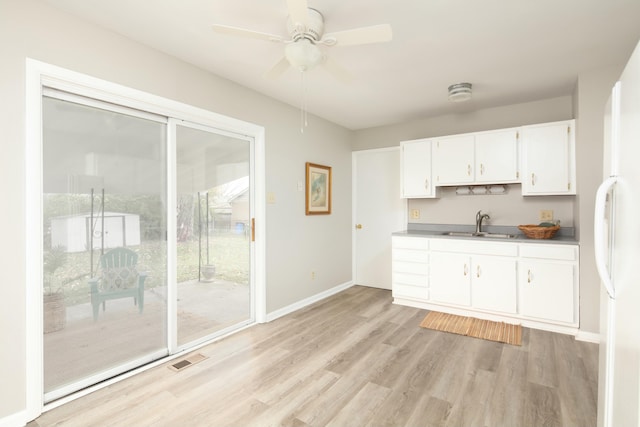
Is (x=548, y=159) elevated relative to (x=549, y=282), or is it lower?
elevated

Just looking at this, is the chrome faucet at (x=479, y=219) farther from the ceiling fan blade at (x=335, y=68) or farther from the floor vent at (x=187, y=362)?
the floor vent at (x=187, y=362)

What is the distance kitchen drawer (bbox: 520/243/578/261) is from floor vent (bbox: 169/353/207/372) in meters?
3.33

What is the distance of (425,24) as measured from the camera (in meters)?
2.19

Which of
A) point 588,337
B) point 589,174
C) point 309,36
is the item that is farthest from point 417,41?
point 588,337

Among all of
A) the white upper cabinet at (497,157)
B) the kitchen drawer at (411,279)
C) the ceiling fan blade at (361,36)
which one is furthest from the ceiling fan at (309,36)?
the kitchen drawer at (411,279)

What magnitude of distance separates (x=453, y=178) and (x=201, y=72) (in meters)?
3.09

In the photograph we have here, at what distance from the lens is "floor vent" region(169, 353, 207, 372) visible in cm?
253

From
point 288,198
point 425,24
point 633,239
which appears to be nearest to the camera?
point 633,239

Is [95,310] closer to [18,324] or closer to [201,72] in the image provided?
[18,324]

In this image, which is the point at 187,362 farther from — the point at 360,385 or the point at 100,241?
the point at 360,385

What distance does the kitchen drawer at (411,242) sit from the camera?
12.9 feet

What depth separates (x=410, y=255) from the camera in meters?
4.02

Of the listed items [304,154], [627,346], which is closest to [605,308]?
[627,346]

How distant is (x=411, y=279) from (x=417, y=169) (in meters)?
1.45
